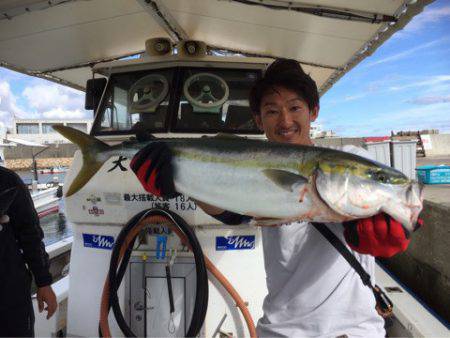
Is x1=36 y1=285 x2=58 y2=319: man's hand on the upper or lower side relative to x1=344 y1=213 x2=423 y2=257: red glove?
lower

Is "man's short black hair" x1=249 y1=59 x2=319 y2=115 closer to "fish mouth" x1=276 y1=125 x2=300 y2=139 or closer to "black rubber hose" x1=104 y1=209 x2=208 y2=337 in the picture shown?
"fish mouth" x1=276 y1=125 x2=300 y2=139

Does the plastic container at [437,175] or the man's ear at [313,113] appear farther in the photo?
the plastic container at [437,175]

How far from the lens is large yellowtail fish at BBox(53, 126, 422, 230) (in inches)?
64.4

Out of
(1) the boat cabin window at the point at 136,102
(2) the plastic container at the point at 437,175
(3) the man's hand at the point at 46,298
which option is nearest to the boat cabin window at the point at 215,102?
(1) the boat cabin window at the point at 136,102

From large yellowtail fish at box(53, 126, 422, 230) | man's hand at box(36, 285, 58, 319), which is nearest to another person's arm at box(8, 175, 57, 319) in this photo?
man's hand at box(36, 285, 58, 319)

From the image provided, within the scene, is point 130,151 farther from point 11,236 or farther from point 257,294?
point 257,294

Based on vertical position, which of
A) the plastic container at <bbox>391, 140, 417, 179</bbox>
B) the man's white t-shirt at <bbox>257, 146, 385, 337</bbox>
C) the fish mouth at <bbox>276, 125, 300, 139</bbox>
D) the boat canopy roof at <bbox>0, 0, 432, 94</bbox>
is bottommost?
the man's white t-shirt at <bbox>257, 146, 385, 337</bbox>

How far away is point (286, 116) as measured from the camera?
2199 millimetres

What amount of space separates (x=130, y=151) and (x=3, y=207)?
142cm

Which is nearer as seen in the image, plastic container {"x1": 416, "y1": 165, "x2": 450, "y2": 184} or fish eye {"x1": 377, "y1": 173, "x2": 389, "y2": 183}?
fish eye {"x1": 377, "y1": 173, "x2": 389, "y2": 183}

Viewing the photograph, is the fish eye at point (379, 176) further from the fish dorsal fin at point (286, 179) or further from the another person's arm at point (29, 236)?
the another person's arm at point (29, 236)

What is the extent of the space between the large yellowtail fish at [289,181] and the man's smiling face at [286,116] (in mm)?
269

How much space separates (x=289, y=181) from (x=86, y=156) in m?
1.55

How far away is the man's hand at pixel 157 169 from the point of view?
6.90 feet
